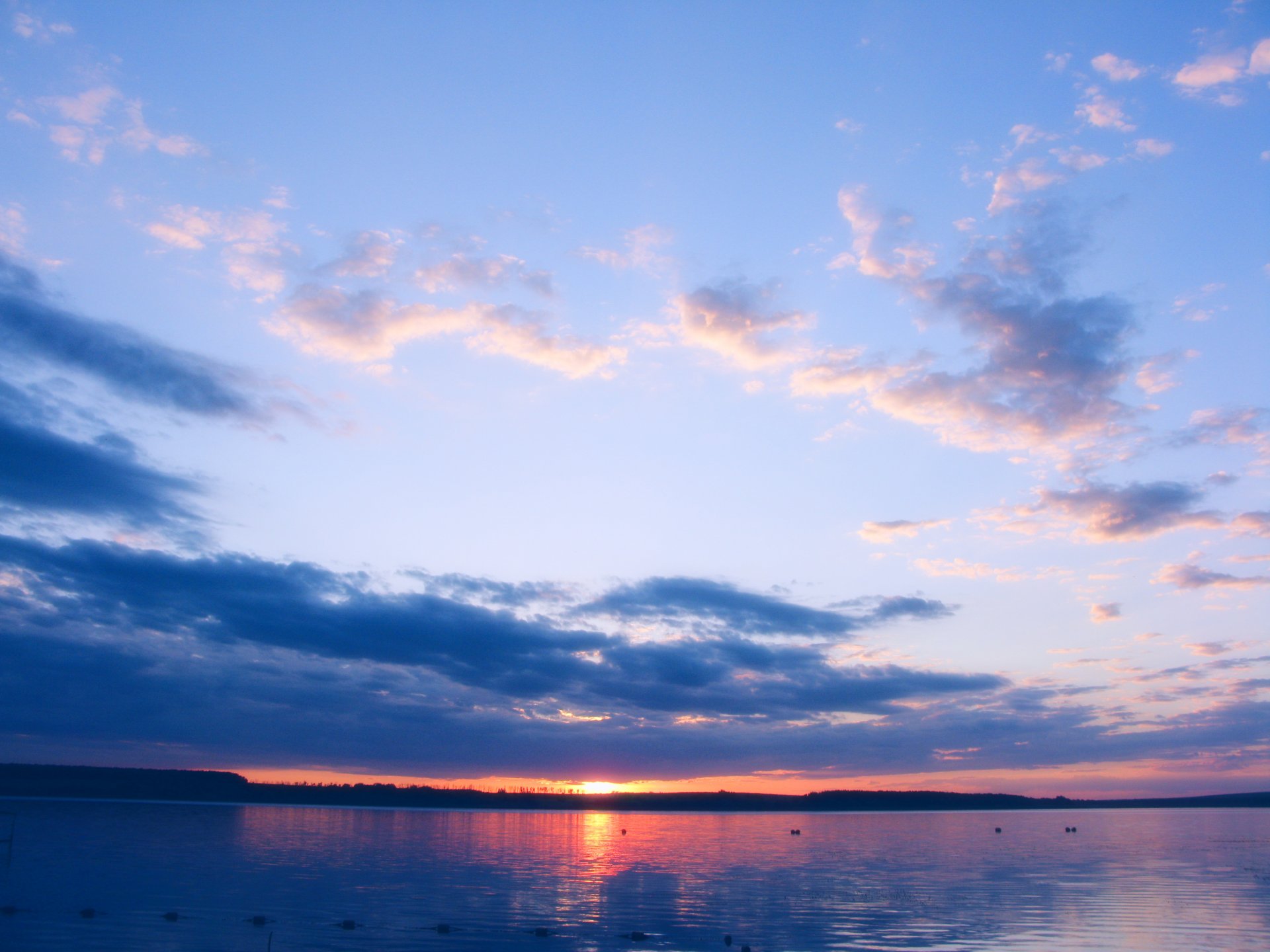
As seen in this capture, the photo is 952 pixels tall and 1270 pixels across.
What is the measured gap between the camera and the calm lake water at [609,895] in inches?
1630

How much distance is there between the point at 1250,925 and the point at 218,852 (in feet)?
273

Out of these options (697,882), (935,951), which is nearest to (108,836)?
(697,882)

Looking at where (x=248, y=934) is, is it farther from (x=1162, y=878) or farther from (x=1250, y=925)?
(x=1162, y=878)

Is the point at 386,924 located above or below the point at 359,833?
above

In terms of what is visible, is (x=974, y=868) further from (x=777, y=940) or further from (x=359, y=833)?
(x=359, y=833)

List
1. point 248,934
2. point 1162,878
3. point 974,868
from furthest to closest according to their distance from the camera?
point 974,868
point 1162,878
point 248,934

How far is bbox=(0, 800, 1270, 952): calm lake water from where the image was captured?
41406 mm

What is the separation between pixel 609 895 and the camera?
190 ft

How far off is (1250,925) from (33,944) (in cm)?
5945

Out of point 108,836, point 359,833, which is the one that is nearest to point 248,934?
point 108,836

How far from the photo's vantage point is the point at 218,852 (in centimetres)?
8525

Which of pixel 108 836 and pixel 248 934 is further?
pixel 108 836

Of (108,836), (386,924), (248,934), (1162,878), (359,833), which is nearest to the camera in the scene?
(248,934)

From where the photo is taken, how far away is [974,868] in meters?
83.1
